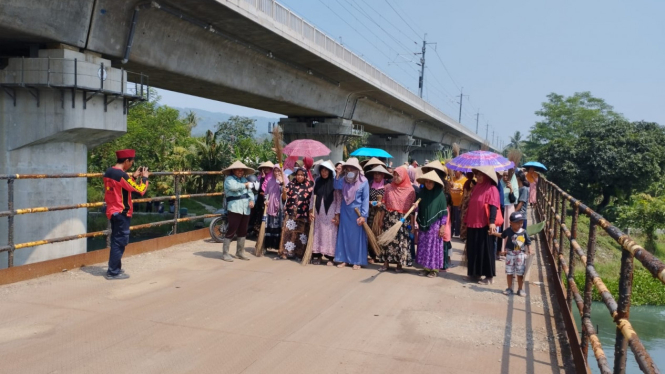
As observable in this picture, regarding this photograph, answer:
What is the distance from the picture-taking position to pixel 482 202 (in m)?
6.70

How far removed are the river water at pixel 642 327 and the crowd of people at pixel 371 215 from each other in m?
6.09

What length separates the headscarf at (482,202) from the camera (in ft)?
21.9

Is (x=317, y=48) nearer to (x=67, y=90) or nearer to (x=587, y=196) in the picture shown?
(x=67, y=90)

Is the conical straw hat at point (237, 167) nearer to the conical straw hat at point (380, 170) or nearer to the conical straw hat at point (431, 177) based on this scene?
the conical straw hat at point (380, 170)

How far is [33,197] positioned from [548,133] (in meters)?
66.1

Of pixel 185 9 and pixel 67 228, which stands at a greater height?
pixel 185 9

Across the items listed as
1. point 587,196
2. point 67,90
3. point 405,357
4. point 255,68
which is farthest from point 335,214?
point 587,196

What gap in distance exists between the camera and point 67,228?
1101 centimetres

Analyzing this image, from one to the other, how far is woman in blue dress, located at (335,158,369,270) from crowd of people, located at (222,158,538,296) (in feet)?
0.05

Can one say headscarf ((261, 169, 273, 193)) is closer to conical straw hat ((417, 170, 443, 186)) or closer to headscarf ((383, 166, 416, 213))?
headscarf ((383, 166, 416, 213))

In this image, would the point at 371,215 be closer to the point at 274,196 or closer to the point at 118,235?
the point at 274,196

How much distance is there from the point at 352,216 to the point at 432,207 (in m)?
1.15

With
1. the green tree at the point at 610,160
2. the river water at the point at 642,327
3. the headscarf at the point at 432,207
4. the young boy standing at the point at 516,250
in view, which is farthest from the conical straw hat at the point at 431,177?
the green tree at the point at 610,160

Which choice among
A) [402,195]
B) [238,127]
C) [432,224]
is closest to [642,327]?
[432,224]
